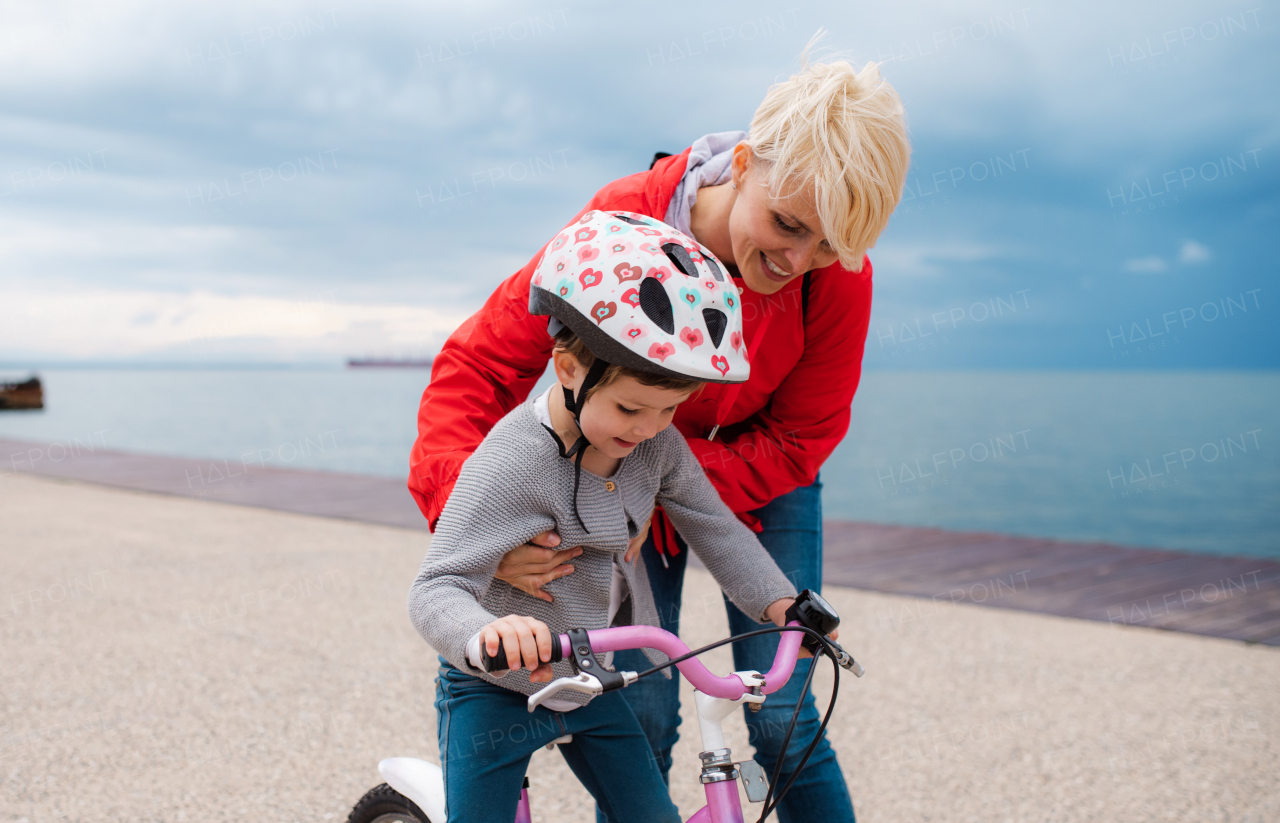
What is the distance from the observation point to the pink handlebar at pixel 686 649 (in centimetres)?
138

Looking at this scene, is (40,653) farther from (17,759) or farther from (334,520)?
(334,520)

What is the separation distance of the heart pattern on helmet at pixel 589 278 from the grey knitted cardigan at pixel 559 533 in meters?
0.29

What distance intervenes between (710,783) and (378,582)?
5381 millimetres

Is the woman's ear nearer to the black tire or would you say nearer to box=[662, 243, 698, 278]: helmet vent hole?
box=[662, 243, 698, 278]: helmet vent hole

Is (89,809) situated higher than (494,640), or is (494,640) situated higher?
(494,640)

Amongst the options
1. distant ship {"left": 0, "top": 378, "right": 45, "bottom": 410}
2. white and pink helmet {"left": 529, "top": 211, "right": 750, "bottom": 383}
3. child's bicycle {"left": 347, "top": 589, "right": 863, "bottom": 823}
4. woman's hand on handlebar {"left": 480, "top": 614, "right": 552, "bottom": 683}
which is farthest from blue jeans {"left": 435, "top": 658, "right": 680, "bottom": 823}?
distant ship {"left": 0, "top": 378, "right": 45, "bottom": 410}

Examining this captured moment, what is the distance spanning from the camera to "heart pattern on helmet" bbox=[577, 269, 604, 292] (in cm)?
158

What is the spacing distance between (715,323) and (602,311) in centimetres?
18

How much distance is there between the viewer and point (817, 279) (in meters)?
2.05

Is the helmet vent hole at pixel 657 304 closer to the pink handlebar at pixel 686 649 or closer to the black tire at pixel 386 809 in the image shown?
the pink handlebar at pixel 686 649

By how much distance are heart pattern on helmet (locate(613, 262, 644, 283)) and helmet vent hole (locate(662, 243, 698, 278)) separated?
0.07m

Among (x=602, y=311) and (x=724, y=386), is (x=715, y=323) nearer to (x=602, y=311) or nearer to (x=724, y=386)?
(x=602, y=311)

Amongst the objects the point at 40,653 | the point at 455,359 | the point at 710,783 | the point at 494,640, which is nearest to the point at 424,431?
the point at 455,359

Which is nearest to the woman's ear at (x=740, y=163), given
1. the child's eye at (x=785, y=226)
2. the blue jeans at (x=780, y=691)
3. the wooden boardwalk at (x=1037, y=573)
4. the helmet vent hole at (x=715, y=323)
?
the child's eye at (x=785, y=226)
